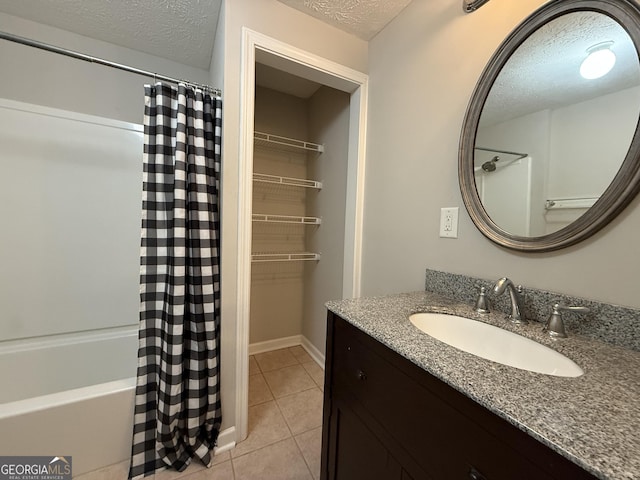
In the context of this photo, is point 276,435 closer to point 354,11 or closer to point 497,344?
point 497,344

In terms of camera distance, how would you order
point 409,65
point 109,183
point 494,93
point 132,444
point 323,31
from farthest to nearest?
point 109,183
point 323,31
point 409,65
point 132,444
point 494,93

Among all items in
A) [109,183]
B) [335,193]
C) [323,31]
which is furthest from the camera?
[335,193]

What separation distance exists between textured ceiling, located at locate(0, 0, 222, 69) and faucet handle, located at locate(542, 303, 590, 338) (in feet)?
6.54

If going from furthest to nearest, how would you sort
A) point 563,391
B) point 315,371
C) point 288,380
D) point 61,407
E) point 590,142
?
point 315,371 < point 288,380 < point 61,407 < point 590,142 < point 563,391

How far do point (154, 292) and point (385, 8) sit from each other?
1904 mm

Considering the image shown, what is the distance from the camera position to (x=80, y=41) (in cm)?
159

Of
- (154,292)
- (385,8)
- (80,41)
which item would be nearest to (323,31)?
(385,8)

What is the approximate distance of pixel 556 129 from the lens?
795mm

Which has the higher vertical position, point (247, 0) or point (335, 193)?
point (247, 0)

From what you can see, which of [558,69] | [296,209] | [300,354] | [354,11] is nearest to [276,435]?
[300,354]

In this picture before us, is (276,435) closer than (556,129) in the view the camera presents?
No

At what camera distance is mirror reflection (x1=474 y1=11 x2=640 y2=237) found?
2.26 ft

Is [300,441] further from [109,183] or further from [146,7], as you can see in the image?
[146,7]

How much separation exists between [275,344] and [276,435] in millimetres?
979
